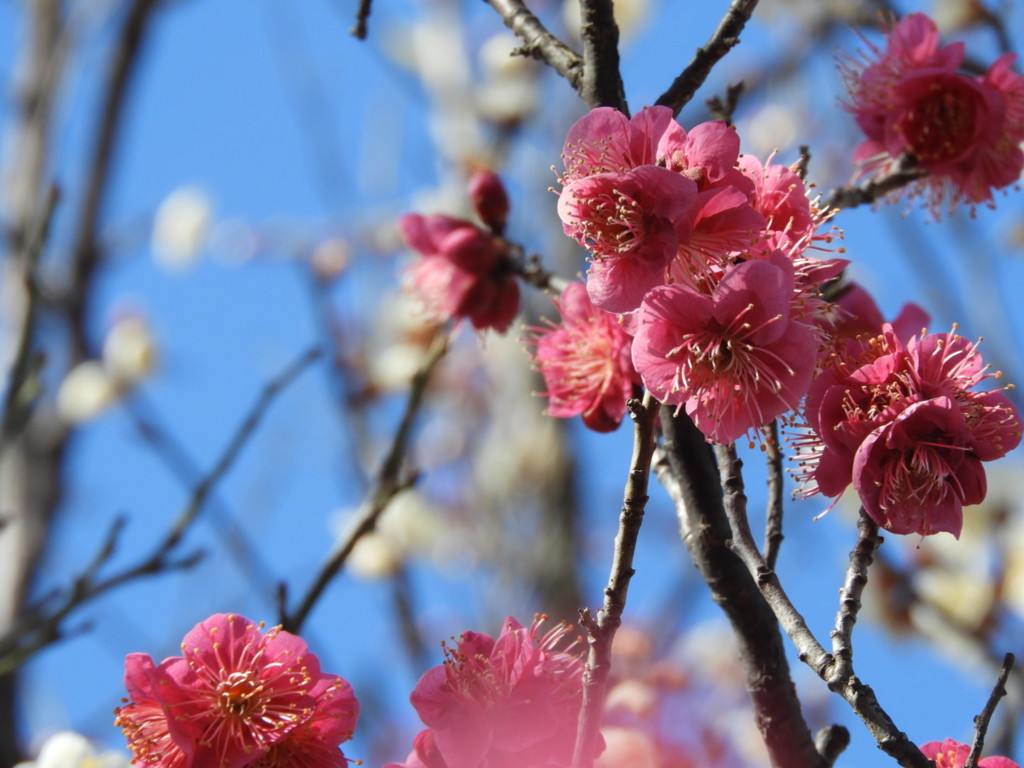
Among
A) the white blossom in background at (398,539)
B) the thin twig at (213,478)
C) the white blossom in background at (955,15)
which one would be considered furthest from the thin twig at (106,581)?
the white blossom in background at (955,15)

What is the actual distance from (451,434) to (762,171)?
5.78m

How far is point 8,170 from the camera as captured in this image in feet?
18.2

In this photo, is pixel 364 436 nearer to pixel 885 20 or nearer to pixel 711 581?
pixel 885 20

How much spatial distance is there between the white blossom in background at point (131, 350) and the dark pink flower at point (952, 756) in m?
4.47

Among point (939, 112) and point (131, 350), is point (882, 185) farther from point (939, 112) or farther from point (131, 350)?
point (131, 350)

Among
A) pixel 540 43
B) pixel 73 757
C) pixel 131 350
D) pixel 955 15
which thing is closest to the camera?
pixel 540 43

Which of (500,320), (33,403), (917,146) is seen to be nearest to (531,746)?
(500,320)

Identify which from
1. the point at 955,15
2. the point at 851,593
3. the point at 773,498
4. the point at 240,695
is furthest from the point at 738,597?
the point at 955,15

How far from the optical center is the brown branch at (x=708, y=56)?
138 cm

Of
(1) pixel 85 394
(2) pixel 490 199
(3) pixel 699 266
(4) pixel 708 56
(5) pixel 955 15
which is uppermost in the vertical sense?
(1) pixel 85 394

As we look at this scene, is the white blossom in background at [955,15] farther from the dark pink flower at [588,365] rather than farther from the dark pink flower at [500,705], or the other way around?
the dark pink flower at [500,705]

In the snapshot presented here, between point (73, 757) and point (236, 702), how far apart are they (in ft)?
A: 1.97

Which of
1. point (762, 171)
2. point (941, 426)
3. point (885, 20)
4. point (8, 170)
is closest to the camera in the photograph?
point (941, 426)

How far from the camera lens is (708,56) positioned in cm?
141
